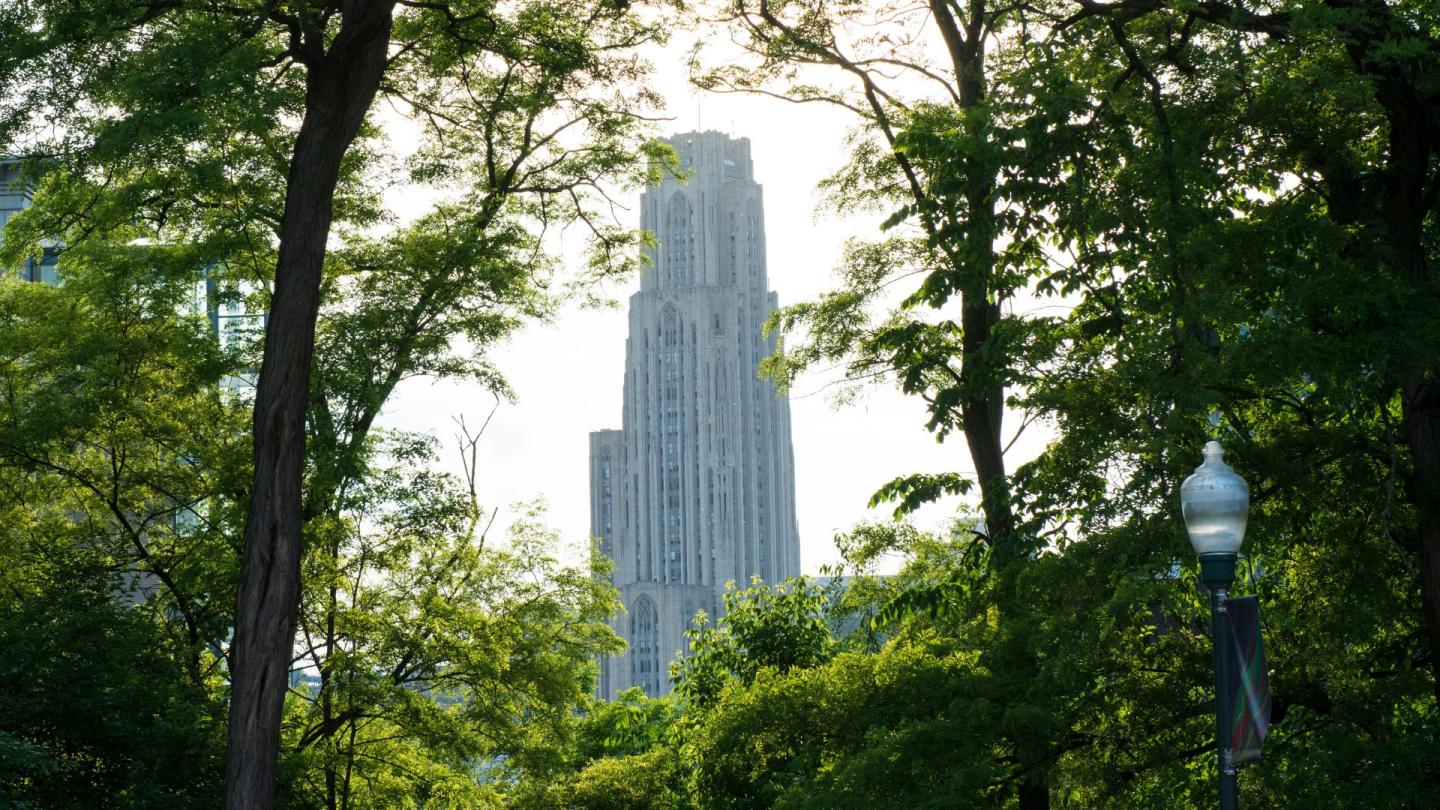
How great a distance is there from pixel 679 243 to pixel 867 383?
132 metres

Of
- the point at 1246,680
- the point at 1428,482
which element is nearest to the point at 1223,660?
the point at 1246,680

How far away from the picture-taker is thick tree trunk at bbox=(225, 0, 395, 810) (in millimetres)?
13047

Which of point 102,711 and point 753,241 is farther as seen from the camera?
point 753,241

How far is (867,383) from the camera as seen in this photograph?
19.6m

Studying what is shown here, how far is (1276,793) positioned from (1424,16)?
20.4 ft

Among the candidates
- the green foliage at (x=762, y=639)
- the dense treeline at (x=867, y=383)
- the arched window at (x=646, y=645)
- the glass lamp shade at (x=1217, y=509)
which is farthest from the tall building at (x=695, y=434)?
the glass lamp shade at (x=1217, y=509)

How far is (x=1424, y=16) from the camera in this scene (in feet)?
40.4

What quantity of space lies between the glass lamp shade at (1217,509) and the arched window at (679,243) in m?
141

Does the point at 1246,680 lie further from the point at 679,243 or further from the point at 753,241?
the point at 753,241

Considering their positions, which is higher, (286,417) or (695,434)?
(695,434)

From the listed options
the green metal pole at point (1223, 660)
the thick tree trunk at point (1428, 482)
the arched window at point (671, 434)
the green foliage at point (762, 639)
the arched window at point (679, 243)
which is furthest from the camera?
the arched window at point (671, 434)

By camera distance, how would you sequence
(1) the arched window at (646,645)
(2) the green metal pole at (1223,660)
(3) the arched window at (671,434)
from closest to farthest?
(2) the green metal pole at (1223,660)
(1) the arched window at (646,645)
(3) the arched window at (671,434)

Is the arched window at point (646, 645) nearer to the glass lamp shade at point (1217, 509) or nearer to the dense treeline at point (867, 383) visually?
the dense treeline at point (867, 383)

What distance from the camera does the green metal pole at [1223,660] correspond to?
753 cm
